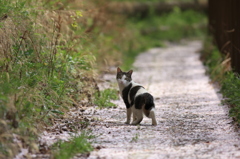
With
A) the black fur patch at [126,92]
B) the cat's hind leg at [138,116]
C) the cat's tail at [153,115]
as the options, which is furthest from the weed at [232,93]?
the black fur patch at [126,92]

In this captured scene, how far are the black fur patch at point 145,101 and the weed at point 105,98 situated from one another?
1684 mm

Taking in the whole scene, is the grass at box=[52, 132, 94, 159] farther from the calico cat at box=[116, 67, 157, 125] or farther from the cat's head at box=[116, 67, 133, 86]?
the cat's head at box=[116, 67, 133, 86]

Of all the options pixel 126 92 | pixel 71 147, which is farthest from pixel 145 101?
pixel 71 147

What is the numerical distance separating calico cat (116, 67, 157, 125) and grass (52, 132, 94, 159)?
151 cm

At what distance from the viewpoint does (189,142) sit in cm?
616

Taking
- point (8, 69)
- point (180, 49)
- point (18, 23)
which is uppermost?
point (18, 23)

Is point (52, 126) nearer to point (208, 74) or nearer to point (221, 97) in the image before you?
point (221, 97)

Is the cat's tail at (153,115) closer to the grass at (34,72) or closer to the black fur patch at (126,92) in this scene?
the black fur patch at (126,92)

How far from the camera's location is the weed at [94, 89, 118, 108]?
29.7 ft

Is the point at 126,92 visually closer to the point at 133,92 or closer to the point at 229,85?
the point at 133,92

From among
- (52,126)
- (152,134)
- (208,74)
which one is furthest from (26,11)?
(208,74)

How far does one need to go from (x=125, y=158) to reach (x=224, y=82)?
5.32 m

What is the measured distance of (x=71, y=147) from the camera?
561cm

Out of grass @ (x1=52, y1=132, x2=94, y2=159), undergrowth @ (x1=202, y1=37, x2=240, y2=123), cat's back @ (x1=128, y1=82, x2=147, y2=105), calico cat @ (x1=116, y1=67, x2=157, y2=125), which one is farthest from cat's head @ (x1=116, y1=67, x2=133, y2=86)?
grass @ (x1=52, y1=132, x2=94, y2=159)
